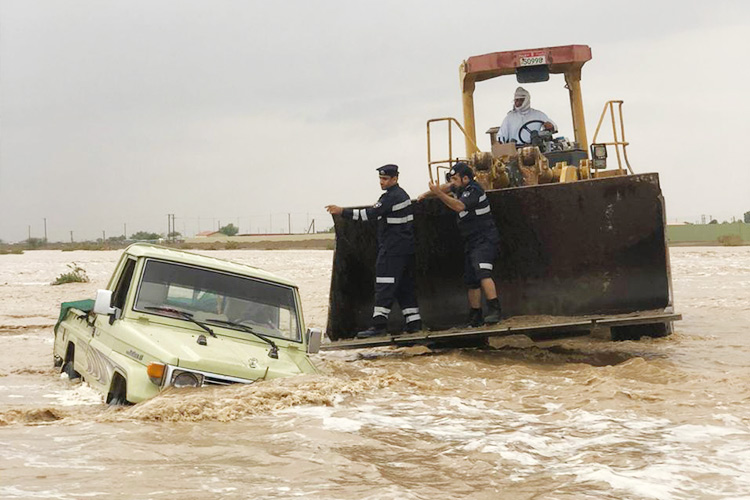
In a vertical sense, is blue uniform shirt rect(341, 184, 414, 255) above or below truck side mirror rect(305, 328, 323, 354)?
above

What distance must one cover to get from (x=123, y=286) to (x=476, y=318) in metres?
3.79

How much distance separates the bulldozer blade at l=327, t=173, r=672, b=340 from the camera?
960 cm

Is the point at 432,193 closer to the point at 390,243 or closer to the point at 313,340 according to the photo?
the point at 390,243

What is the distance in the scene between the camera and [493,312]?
31.3ft

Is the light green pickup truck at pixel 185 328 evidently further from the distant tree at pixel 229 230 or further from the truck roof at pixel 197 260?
the distant tree at pixel 229 230

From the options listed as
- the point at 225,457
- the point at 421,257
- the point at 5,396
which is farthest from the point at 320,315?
the point at 225,457

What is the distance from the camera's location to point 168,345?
6461mm

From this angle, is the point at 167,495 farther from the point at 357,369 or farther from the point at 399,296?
the point at 399,296

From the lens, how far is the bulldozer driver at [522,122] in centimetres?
1162

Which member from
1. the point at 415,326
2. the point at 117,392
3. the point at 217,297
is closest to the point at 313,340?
the point at 217,297

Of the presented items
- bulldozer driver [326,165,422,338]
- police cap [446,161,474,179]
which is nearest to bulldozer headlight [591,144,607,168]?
police cap [446,161,474,179]

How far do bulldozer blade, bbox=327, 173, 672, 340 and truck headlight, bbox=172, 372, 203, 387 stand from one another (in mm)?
4060

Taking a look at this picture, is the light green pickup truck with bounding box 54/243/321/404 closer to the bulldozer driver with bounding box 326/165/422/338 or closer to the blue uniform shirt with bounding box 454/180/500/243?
the bulldozer driver with bounding box 326/165/422/338

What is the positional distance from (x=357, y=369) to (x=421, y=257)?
1865 millimetres
